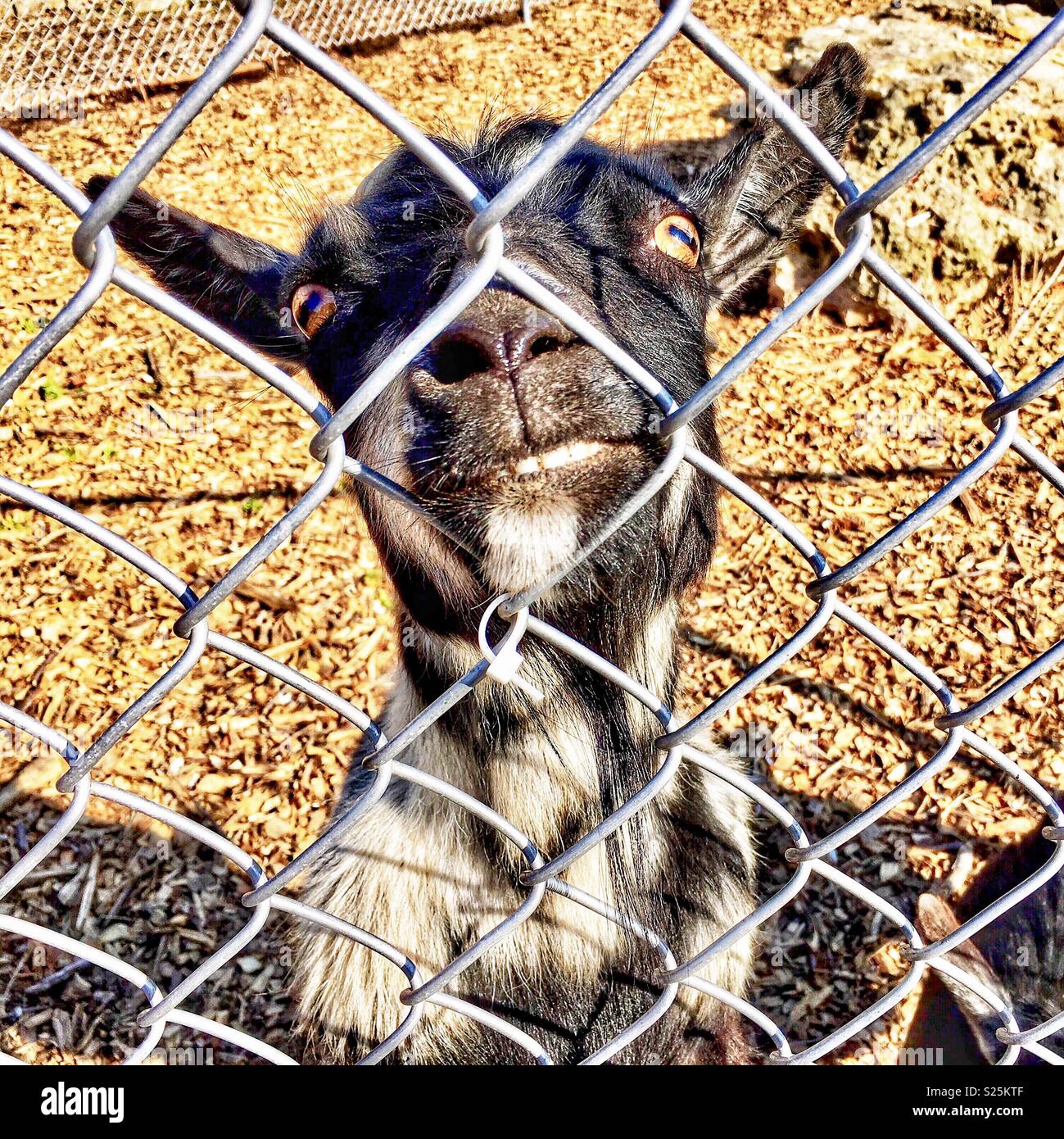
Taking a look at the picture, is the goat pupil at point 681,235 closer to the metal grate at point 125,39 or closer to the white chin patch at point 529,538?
the white chin patch at point 529,538

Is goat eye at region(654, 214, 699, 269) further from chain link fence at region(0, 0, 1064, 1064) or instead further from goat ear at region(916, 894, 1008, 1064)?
goat ear at region(916, 894, 1008, 1064)

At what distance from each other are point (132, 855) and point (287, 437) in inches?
92.4

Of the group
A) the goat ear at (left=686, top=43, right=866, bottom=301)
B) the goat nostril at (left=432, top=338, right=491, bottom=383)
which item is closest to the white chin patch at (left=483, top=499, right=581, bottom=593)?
the goat nostril at (left=432, top=338, right=491, bottom=383)

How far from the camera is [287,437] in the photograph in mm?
5074

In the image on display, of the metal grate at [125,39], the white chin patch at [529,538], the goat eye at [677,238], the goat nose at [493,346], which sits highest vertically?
the metal grate at [125,39]

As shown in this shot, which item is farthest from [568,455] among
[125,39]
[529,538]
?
[125,39]

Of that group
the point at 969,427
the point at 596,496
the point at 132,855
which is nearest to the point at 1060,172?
the point at 969,427

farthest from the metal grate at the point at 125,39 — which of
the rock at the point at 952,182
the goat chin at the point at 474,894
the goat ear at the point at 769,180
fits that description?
the goat chin at the point at 474,894

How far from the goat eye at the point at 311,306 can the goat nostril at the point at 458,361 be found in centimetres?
76

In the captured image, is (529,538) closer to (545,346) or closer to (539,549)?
(539,549)

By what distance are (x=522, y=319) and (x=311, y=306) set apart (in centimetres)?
97

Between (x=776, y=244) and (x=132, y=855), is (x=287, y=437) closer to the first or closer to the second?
(x=132, y=855)

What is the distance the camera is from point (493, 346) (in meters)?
1.64

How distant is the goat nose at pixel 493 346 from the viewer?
164 cm
